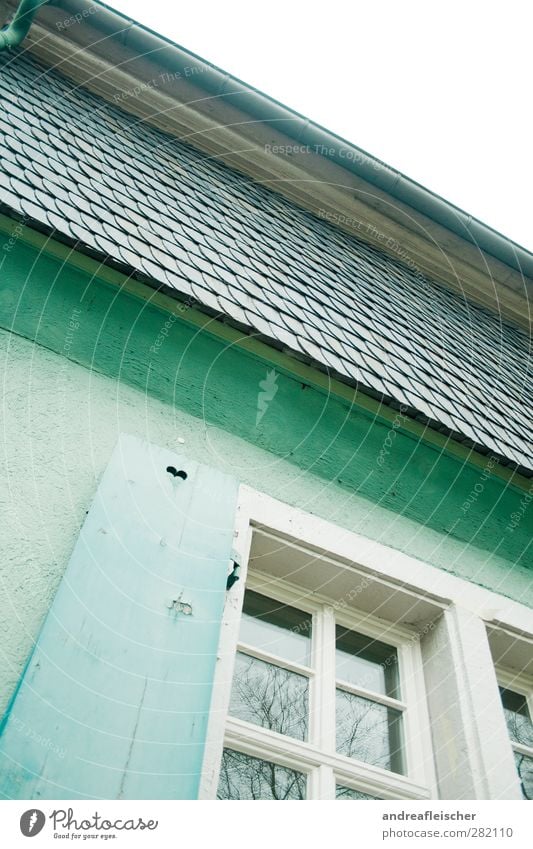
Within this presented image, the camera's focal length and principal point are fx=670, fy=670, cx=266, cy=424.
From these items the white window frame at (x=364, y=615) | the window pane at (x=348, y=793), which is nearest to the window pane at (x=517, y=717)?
the white window frame at (x=364, y=615)

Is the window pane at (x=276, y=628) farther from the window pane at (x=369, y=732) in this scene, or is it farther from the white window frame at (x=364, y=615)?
the window pane at (x=369, y=732)

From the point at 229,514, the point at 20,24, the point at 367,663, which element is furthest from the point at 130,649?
the point at 20,24

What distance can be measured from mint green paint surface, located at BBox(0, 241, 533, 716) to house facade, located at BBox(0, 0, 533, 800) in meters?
0.01

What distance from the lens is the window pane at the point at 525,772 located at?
2.63m

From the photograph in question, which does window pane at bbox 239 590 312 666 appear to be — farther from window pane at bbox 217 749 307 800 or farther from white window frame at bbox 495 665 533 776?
white window frame at bbox 495 665 533 776

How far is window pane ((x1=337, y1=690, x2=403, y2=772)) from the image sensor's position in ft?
7.96

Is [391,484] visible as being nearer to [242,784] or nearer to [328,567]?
[328,567]

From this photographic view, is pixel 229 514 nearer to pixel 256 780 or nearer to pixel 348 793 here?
pixel 256 780

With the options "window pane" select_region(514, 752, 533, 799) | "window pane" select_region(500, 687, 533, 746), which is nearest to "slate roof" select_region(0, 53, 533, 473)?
"window pane" select_region(500, 687, 533, 746)

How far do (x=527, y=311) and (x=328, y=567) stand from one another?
4.60 m

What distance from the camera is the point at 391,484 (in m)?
3.15

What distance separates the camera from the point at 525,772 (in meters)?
2.71

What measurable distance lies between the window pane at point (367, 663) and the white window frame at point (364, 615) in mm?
61
